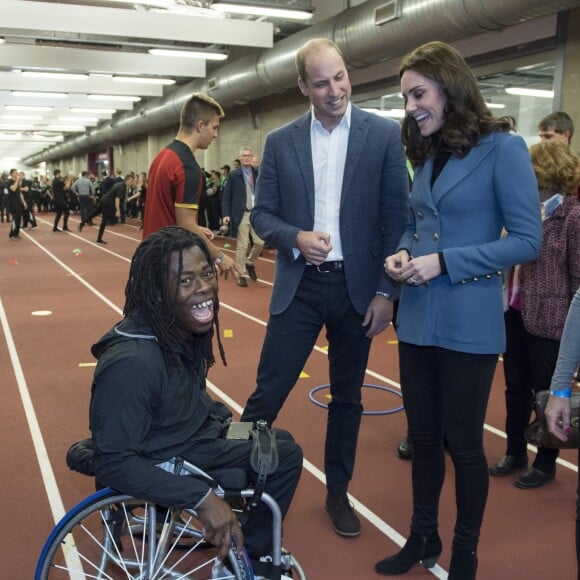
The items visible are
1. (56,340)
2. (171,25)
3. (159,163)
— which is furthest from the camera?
(171,25)

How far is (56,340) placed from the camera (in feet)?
19.7

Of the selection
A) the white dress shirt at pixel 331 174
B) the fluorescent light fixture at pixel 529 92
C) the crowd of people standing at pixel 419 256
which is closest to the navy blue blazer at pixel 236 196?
the fluorescent light fixture at pixel 529 92

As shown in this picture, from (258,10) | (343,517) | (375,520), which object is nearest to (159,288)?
(343,517)

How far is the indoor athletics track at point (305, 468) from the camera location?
2.60m

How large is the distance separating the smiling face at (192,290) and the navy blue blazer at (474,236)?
0.67m

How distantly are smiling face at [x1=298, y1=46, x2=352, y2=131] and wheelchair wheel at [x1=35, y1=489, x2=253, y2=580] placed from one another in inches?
57.2

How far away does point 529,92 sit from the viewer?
28.1 ft

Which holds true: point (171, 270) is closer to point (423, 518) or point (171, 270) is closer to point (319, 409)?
point (423, 518)

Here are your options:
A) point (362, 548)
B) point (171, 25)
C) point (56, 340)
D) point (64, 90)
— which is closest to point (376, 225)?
point (362, 548)

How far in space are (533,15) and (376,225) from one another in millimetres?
5024

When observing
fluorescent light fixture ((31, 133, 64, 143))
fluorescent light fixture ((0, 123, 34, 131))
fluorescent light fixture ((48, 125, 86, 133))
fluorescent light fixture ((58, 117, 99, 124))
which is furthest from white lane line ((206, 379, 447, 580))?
fluorescent light fixture ((31, 133, 64, 143))

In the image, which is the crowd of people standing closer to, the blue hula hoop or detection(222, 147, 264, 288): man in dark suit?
the blue hula hoop

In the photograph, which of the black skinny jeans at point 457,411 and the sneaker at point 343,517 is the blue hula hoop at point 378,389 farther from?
the black skinny jeans at point 457,411

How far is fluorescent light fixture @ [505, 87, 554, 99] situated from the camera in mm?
8158
